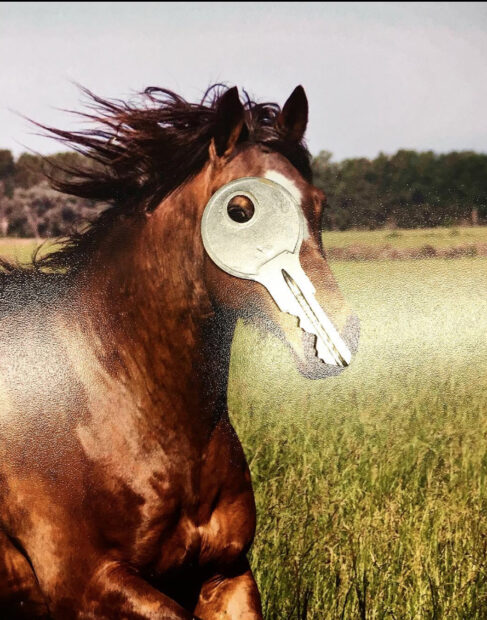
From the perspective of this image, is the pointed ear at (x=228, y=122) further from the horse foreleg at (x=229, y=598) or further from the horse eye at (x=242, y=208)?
the horse foreleg at (x=229, y=598)

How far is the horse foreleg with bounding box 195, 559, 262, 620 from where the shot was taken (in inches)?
98.5

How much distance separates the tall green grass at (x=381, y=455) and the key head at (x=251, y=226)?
21 cm

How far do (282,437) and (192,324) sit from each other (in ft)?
3.30

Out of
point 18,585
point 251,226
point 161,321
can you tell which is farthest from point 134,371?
point 18,585

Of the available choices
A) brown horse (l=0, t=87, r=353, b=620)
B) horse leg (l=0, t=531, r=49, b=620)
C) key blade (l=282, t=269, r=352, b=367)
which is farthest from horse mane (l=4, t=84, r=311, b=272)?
horse leg (l=0, t=531, r=49, b=620)

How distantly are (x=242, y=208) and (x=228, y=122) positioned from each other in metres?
0.26

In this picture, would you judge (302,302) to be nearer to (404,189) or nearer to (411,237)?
(411,237)

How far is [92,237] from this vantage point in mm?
2426

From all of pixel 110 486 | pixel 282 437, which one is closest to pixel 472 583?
pixel 282 437

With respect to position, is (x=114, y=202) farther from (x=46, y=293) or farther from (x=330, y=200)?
(x=330, y=200)

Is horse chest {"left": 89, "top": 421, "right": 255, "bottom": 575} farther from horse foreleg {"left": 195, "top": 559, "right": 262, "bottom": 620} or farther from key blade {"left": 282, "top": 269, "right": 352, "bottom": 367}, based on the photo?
key blade {"left": 282, "top": 269, "right": 352, "bottom": 367}

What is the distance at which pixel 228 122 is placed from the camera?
2.18 m

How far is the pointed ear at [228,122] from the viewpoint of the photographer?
83.5 inches

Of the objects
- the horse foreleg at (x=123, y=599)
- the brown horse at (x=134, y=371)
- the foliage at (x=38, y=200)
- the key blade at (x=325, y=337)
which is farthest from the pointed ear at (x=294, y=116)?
the horse foreleg at (x=123, y=599)
